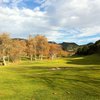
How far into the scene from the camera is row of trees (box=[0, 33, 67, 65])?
82.2 metres

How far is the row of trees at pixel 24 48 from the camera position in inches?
3238

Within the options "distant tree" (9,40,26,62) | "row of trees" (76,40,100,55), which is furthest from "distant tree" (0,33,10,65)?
"row of trees" (76,40,100,55)

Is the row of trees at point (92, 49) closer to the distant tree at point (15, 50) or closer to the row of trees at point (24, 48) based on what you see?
the row of trees at point (24, 48)

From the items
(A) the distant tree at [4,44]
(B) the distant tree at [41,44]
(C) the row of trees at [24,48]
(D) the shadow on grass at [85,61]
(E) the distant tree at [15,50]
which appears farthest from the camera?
(B) the distant tree at [41,44]

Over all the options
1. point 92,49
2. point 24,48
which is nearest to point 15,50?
point 24,48

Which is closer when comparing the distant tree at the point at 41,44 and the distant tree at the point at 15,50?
the distant tree at the point at 15,50

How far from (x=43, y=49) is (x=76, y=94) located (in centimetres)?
9935

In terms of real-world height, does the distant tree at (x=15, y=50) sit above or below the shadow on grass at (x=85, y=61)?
above

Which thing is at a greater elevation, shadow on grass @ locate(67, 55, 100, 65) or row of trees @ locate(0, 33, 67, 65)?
row of trees @ locate(0, 33, 67, 65)

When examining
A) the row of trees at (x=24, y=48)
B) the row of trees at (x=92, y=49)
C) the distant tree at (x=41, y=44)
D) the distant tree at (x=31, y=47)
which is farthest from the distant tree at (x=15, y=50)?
the row of trees at (x=92, y=49)

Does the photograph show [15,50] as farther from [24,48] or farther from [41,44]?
[41,44]

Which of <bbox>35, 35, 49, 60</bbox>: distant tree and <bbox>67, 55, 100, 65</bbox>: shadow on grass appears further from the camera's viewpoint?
<bbox>35, 35, 49, 60</bbox>: distant tree

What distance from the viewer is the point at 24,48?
342 ft

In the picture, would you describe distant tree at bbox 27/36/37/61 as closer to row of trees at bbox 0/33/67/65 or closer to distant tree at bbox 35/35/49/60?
row of trees at bbox 0/33/67/65
